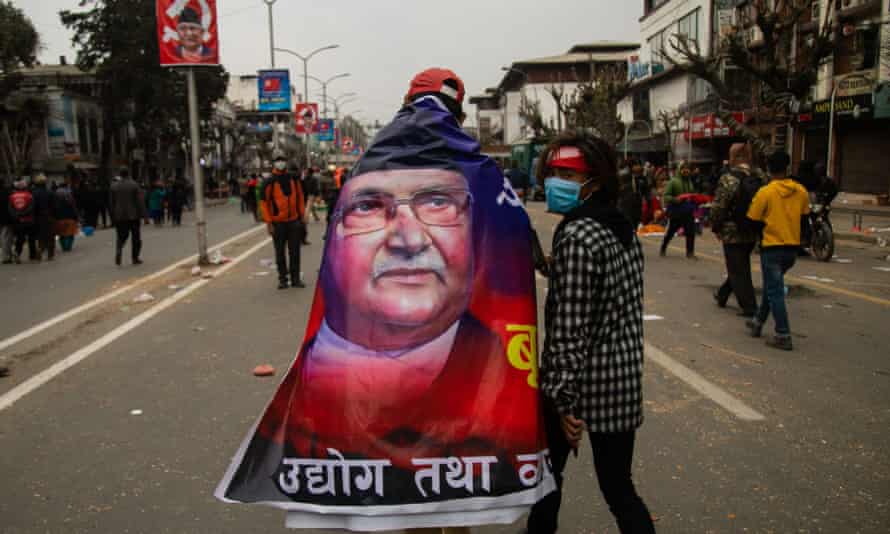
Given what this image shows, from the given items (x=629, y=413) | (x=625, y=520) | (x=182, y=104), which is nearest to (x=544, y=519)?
(x=625, y=520)

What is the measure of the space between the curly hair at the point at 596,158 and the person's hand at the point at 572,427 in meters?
0.76

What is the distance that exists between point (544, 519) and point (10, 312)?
888 centimetres

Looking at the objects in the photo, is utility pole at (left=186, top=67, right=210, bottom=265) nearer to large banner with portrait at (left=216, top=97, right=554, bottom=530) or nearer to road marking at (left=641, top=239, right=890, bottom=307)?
road marking at (left=641, top=239, right=890, bottom=307)

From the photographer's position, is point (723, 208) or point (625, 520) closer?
point (625, 520)

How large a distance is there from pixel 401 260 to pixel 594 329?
0.70 metres

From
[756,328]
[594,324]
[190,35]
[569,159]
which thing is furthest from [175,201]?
[594,324]

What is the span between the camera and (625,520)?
8.79 feet

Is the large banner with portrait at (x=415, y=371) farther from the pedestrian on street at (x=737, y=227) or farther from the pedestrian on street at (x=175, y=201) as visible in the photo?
the pedestrian on street at (x=175, y=201)

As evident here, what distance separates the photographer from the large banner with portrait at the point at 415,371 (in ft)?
7.70

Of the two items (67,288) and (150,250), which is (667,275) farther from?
(150,250)

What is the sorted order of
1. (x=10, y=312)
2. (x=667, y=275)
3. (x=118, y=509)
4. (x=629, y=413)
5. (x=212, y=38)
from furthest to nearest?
1. (x=212, y=38)
2. (x=667, y=275)
3. (x=10, y=312)
4. (x=118, y=509)
5. (x=629, y=413)

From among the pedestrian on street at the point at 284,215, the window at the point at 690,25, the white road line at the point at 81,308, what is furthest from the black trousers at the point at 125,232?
the window at the point at 690,25

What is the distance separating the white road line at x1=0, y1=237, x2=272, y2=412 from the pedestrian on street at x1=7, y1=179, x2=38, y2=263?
641 cm

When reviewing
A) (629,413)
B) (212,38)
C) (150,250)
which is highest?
(212,38)
